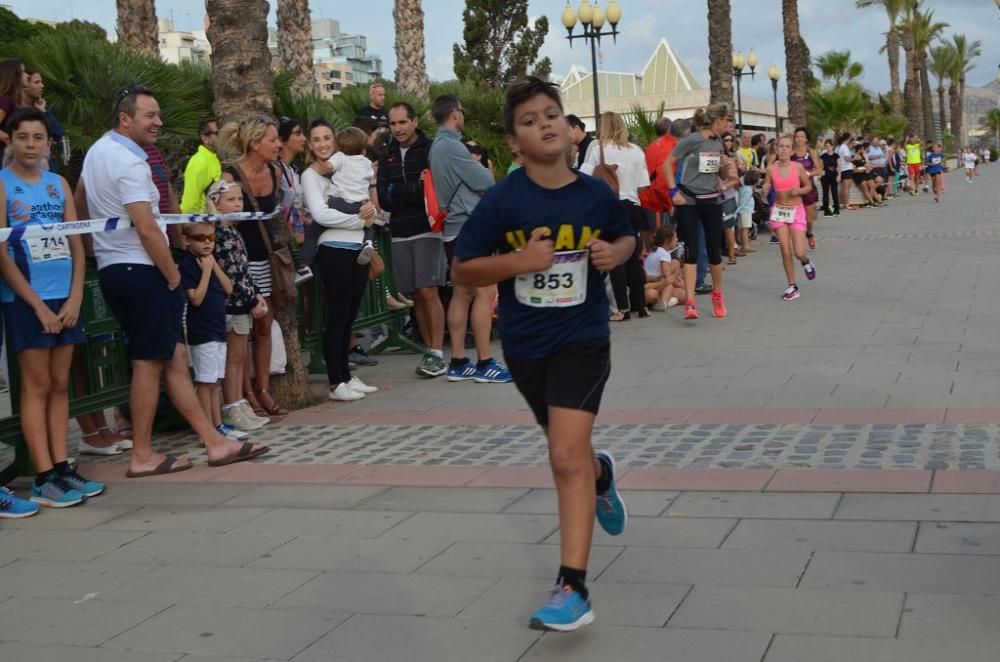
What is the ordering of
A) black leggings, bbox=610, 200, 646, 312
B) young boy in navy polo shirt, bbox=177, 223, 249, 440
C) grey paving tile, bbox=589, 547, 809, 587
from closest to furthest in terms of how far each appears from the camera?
grey paving tile, bbox=589, 547, 809, 587 → young boy in navy polo shirt, bbox=177, 223, 249, 440 → black leggings, bbox=610, 200, 646, 312

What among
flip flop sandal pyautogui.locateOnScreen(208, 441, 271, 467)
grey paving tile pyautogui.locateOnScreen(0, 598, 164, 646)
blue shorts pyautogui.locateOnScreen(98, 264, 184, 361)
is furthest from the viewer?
flip flop sandal pyautogui.locateOnScreen(208, 441, 271, 467)

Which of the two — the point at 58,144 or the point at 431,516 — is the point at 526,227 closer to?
the point at 431,516

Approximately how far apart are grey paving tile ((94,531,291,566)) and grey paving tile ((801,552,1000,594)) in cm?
235

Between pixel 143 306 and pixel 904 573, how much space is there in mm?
4172

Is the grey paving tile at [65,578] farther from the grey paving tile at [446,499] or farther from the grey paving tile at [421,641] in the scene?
the grey paving tile at [446,499]

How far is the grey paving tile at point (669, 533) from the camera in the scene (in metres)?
5.25

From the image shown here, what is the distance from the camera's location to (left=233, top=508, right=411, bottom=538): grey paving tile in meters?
5.79

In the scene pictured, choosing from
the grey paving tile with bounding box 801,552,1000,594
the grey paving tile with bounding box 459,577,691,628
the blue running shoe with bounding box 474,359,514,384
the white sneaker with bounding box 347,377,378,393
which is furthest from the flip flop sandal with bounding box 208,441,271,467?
the grey paving tile with bounding box 801,552,1000,594

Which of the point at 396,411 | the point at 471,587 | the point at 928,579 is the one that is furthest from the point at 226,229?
the point at 928,579

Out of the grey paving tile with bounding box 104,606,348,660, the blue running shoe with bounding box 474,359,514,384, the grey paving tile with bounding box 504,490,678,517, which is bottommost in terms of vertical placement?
the grey paving tile with bounding box 104,606,348,660

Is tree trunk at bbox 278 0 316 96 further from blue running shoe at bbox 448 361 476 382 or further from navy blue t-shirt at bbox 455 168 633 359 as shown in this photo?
navy blue t-shirt at bbox 455 168 633 359

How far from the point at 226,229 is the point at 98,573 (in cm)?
316

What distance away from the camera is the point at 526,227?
4391 millimetres

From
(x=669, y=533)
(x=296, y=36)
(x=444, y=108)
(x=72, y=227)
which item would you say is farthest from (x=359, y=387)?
(x=296, y=36)
